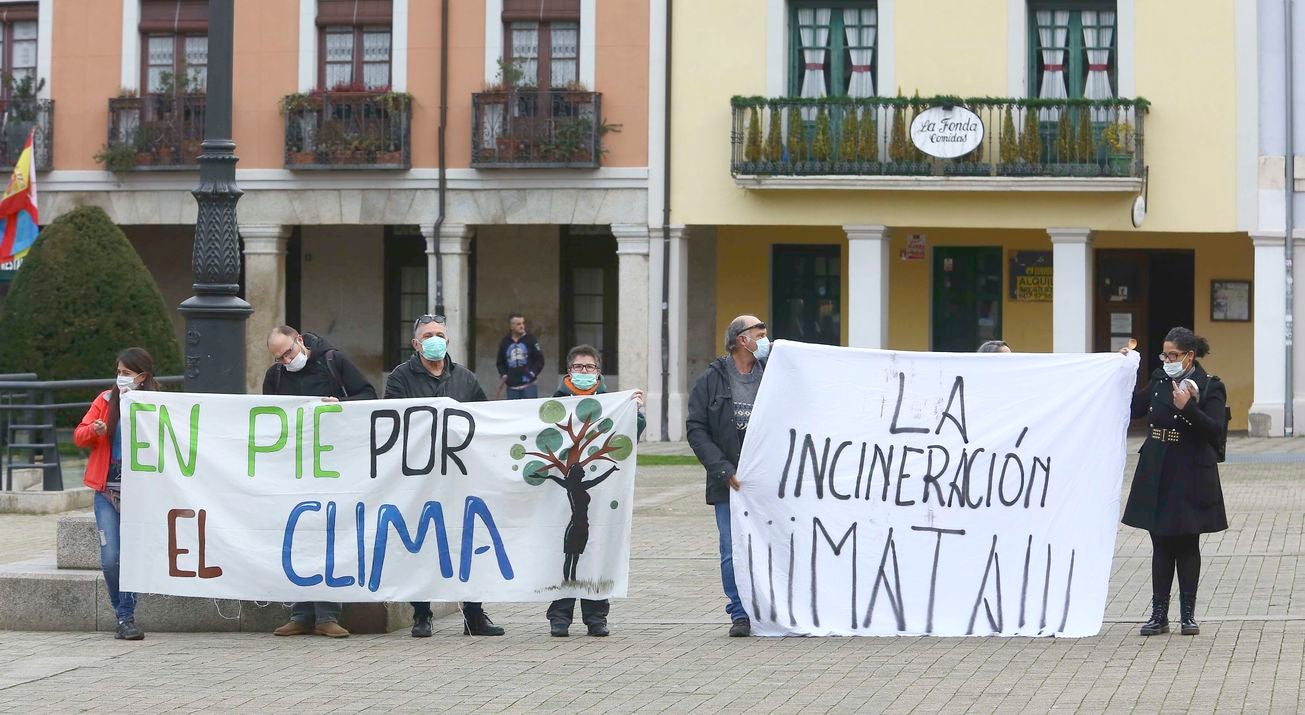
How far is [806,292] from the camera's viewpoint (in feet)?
100

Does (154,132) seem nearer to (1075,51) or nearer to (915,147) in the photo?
(915,147)

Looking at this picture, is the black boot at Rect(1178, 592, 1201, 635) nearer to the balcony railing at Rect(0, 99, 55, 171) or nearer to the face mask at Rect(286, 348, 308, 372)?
the face mask at Rect(286, 348, 308, 372)

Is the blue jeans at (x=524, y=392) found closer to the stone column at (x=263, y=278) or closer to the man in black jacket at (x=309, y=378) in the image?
the stone column at (x=263, y=278)

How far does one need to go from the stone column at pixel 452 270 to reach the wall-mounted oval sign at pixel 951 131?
22.9 feet

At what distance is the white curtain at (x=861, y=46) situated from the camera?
27.9 meters

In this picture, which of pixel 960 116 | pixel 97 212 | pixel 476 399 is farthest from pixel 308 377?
pixel 960 116

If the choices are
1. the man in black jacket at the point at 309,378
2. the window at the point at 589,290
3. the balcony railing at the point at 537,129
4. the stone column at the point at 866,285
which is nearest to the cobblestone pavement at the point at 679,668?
the man in black jacket at the point at 309,378

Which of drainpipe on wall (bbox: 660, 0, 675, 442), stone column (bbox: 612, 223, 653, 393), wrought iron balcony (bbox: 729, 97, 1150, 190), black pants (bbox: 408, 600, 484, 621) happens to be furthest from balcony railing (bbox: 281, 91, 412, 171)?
black pants (bbox: 408, 600, 484, 621)

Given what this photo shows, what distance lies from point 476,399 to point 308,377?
0.99 meters

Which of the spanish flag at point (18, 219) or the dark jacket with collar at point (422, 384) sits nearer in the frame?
the dark jacket with collar at point (422, 384)

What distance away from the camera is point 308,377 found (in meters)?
11.3

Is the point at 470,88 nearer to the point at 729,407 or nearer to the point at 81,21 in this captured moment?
the point at 81,21

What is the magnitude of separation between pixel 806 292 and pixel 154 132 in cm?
1025

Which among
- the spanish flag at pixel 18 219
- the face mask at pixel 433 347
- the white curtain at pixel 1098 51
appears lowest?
the face mask at pixel 433 347
